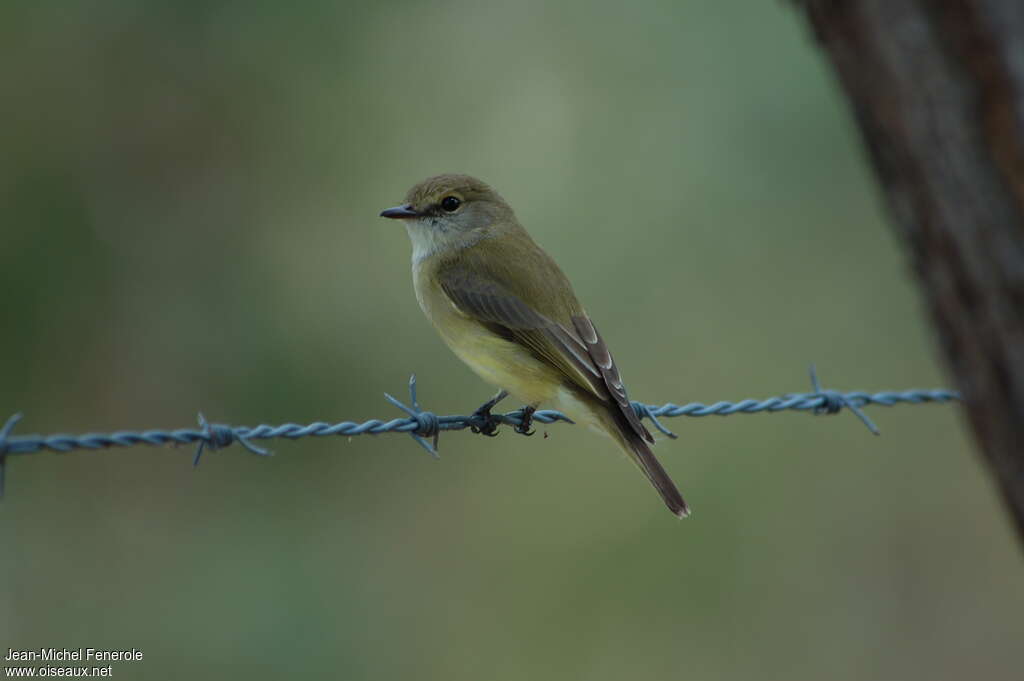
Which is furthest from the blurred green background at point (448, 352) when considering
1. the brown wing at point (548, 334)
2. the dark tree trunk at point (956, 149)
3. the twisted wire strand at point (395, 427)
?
the dark tree trunk at point (956, 149)

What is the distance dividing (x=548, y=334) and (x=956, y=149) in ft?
10.9

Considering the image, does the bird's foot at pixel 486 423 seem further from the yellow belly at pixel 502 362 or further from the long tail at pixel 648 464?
the long tail at pixel 648 464

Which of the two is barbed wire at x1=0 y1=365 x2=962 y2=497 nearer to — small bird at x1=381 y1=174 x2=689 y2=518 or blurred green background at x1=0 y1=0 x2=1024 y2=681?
small bird at x1=381 y1=174 x2=689 y2=518

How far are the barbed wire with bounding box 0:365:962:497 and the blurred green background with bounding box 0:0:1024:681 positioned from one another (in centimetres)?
278

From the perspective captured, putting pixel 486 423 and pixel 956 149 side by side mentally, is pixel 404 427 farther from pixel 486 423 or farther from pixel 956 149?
pixel 956 149

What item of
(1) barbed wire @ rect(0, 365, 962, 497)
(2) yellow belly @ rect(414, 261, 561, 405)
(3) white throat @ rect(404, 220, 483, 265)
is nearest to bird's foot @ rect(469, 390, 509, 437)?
(1) barbed wire @ rect(0, 365, 962, 497)

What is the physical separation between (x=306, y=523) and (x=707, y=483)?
8.48 ft

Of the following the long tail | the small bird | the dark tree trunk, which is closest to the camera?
the dark tree trunk

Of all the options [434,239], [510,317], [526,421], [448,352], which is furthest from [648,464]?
[448,352]

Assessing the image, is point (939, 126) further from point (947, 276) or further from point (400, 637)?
point (400, 637)

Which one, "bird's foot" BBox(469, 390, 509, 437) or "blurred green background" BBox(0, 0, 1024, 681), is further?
"blurred green background" BBox(0, 0, 1024, 681)

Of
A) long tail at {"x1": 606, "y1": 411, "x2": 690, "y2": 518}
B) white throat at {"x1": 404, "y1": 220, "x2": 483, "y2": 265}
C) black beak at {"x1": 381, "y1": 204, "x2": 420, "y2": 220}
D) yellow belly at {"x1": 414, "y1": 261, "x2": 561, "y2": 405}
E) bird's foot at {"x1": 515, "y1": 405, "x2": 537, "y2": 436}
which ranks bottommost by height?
long tail at {"x1": 606, "y1": 411, "x2": 690, "y2": 518}

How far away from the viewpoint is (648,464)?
15.8 ft

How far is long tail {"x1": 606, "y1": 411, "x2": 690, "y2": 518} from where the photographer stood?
4.71 meters
